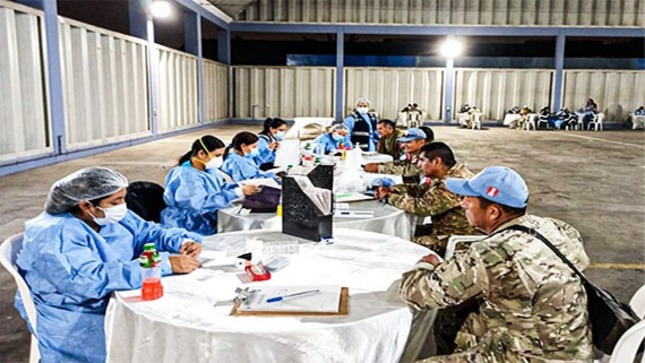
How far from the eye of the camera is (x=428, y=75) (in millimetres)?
20859

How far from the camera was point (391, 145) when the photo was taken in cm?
723

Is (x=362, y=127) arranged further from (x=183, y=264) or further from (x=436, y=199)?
(x=183, y=264)

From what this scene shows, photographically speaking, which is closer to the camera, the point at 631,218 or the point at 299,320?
the point at 299,320

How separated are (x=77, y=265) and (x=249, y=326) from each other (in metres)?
0.68

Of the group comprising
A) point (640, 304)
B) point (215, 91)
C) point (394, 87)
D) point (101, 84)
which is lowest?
point (640, 304)

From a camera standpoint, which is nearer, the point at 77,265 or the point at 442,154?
the point at 77,265

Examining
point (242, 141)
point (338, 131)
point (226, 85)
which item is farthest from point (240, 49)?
point (242, 141)

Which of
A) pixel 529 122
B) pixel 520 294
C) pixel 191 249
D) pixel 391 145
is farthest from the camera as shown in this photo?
pixel 529 122

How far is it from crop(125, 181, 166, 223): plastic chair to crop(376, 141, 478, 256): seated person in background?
147cm

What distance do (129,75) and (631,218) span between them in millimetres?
10088

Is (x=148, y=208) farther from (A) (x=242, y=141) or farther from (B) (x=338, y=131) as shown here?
(B) (x=338, y=131)

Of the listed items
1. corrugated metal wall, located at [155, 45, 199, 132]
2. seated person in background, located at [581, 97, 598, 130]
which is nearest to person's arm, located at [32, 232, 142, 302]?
corrugated metal wall, located at [155, 45, 199, 132]

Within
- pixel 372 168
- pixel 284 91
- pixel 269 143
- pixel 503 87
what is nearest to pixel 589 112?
pixel 503 87

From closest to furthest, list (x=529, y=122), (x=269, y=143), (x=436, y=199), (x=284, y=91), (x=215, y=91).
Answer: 1. (x=436, y=199)
2. (x=269, y=143)
3. (x=215, y=91)
4. (x=529, y=122)
5. (x=284, y=91)
